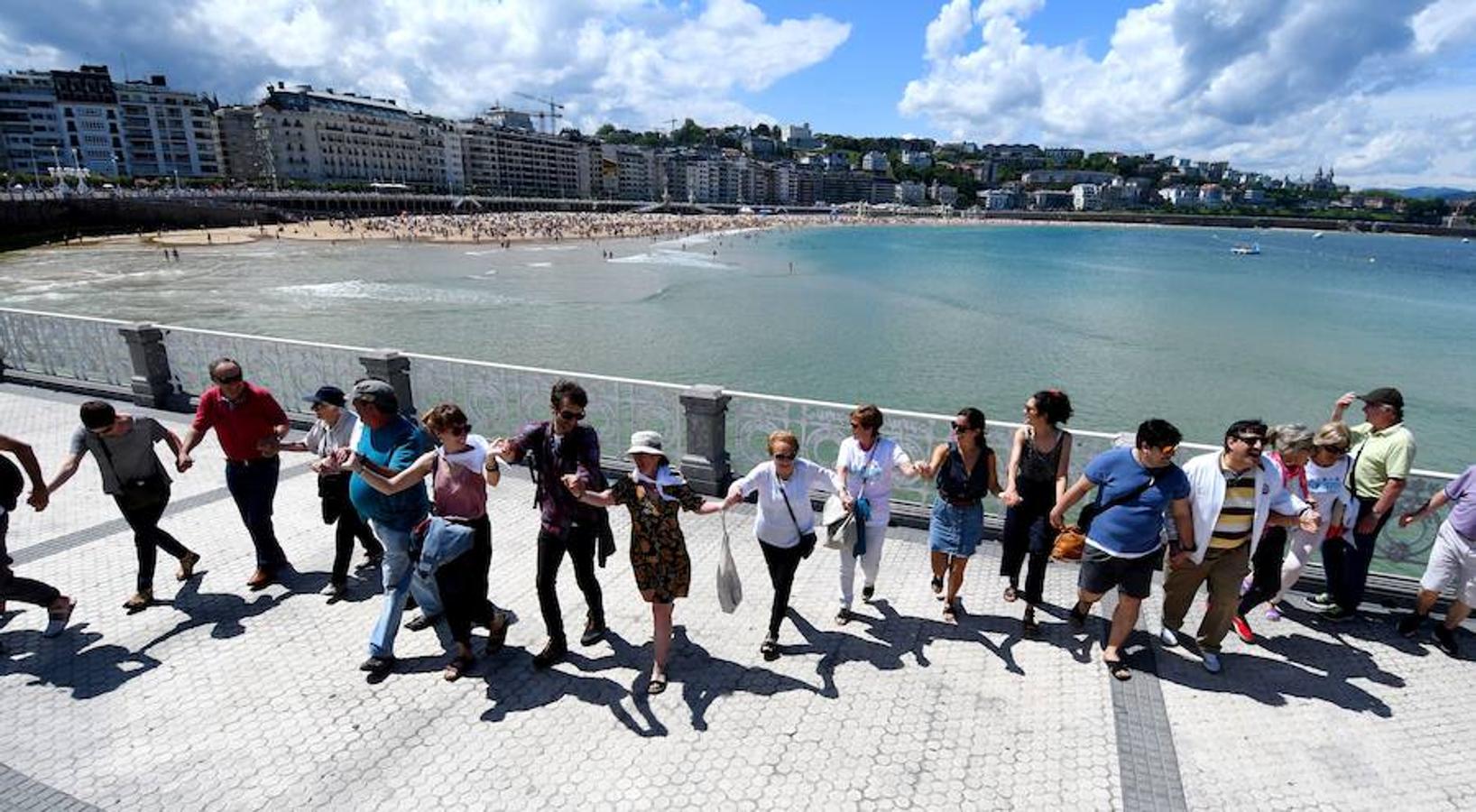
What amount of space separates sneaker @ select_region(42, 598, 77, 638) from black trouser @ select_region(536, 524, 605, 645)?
3.45m

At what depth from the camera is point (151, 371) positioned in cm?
1037

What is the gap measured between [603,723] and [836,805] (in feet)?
4.70

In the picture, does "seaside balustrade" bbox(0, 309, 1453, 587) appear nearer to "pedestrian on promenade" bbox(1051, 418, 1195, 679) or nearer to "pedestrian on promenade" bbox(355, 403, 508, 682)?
"pedestrian on promenade" bbox(1051, 418, 1195, 679)

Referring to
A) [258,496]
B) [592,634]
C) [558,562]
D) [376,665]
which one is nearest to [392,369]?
[258,496]

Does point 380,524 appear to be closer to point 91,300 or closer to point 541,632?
point 541,632

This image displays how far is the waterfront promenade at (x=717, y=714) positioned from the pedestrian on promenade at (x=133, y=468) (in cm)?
44

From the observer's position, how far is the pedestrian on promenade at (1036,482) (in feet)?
15.5

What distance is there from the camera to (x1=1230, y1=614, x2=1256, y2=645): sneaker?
16.7ft

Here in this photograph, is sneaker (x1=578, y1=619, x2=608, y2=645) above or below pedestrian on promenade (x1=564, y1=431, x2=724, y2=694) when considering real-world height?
below

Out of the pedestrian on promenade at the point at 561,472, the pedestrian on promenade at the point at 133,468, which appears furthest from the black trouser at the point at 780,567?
the pedestrian on promenade at the point at 133,468

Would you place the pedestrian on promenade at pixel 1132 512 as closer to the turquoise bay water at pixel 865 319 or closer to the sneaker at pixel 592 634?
the sneaker at pixel 592 634

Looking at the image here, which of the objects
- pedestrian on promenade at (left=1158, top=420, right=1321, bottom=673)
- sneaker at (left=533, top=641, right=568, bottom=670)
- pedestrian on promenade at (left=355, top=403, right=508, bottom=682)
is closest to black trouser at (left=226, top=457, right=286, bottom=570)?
pedestrian on promenade at (left=355, top=403, right=508, bottom=682)

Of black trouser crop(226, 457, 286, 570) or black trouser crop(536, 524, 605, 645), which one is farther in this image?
black trouser crop(226, 457, 286, 570)

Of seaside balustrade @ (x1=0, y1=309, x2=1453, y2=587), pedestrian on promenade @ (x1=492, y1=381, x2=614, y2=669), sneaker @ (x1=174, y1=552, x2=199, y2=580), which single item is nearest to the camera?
pedestrian on promenade @ (x1=492, y1=381, x2=614, y2=669)
